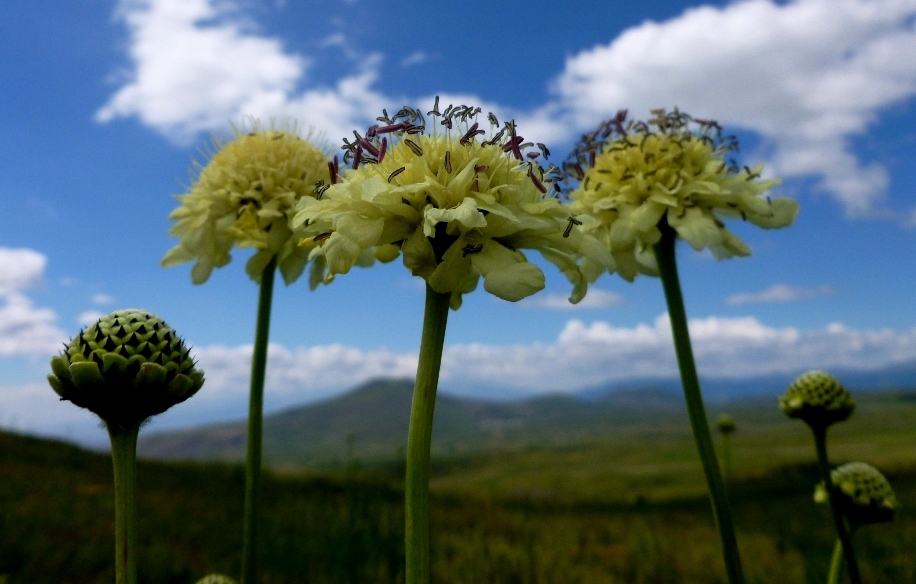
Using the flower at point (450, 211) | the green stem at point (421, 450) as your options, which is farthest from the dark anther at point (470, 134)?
the green stem at point (421, 450)

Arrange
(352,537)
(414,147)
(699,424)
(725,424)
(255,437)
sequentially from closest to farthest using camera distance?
1. (414,147)
2. (699,424)
3. (255,437)
4. (352,537)
5. (725,424)

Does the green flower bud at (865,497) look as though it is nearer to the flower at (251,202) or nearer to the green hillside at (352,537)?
the green hillside at (352,537)

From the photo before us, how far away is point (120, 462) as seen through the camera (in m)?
2.60

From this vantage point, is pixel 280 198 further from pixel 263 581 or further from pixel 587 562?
pixel 587 562

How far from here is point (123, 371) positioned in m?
2.54

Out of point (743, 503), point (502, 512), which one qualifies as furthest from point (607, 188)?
point (743, 503)

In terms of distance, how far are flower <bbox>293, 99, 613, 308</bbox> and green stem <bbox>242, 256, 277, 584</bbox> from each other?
1.38 m

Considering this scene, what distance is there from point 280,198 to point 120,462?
94.5 inches

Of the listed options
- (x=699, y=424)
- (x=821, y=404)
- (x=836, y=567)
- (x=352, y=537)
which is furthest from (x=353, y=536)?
(x=821, y=404)

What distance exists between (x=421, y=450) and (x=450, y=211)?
0.90 m

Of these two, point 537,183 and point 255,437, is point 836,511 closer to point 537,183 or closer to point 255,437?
point 537,183

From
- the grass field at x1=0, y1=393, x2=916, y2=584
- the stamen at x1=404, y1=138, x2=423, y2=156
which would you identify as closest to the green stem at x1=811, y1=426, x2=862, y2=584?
the grass field at x1=0, y1=393, x2=916, y2=584

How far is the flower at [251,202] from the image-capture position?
4.51 meters

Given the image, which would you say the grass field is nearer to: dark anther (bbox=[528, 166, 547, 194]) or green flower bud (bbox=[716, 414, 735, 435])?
green flower bud (bbox=[716, 414, 735, 435])
